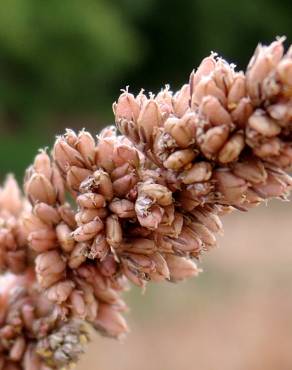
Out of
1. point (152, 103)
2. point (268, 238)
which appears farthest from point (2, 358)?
point (268, 238)

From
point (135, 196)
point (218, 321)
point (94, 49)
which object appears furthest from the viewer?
point (94, 49)

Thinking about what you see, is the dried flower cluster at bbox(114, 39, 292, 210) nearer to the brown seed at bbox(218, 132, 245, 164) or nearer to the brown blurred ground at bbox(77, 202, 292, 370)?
the brown seed at bbox(218, 132, 245, 164)

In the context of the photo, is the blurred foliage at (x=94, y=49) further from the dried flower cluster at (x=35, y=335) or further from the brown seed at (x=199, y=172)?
the brown seed at (x=199, y=172)

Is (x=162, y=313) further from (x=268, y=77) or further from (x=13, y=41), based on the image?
(x=13, y=41)

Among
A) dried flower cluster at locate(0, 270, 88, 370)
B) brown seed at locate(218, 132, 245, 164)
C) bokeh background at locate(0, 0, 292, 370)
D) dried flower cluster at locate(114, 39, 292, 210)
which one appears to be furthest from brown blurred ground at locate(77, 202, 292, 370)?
brown seed at locate(218, 132, 245, 164)

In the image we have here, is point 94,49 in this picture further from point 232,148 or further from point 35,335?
point 232,148

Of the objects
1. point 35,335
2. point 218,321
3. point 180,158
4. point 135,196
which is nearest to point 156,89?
point 218,321
